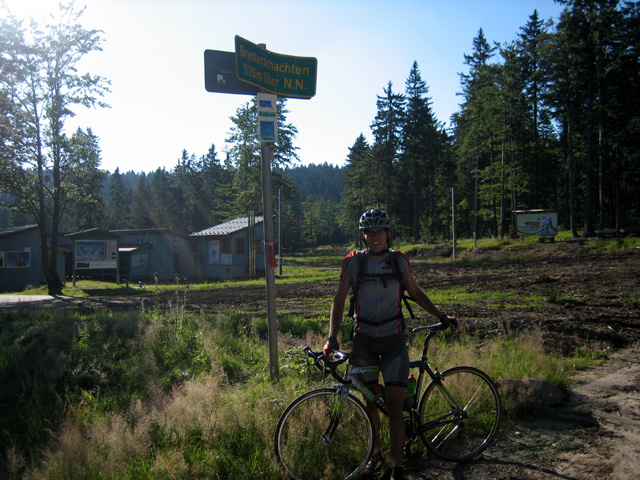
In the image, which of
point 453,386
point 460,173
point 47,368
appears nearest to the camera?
point 453,386

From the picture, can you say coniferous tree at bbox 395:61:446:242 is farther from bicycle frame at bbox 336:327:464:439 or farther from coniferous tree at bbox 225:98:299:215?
bicycle frame at bbox 336:327:464:439

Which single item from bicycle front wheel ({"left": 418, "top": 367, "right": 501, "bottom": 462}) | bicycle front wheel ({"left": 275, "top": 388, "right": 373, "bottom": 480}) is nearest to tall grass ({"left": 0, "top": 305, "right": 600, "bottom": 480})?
bicycle front wheel ({"left": 275, "top": 388, "right": 373, "bottom": 480})

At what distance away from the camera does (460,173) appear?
61.9 metres

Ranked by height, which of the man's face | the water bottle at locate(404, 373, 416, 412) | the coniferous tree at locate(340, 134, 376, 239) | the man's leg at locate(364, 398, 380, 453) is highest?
the coniferous tree at locate(340, 134, 376, 239)

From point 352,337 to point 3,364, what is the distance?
244 inches

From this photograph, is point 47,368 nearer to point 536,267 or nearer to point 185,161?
point 536,267

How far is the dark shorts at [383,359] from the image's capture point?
11.3 feet

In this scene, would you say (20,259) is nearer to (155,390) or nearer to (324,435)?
(155,390)

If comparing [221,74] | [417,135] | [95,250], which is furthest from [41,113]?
[417,135]

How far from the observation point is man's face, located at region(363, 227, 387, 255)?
3598 millimetres

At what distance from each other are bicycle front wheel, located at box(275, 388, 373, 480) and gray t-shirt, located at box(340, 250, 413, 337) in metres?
0.56

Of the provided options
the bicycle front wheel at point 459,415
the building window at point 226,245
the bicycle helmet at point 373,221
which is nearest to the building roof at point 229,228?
the building window at point 226,245

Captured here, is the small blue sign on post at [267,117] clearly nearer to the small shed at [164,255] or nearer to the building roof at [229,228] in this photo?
the building roof at [229,228]

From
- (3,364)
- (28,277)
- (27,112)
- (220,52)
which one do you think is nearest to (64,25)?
(27,112)
